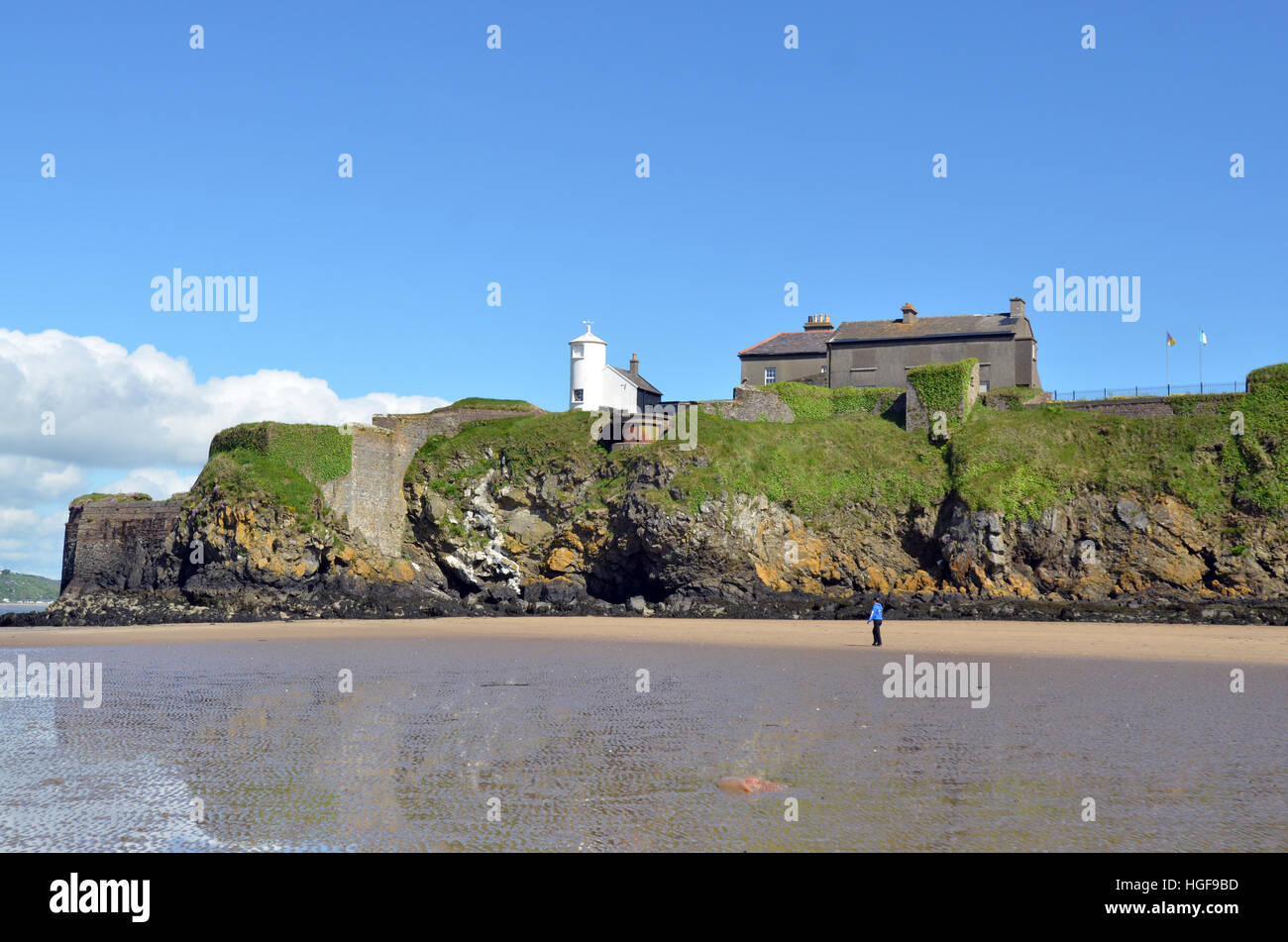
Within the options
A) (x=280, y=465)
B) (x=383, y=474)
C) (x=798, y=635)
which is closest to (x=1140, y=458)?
(x=798, y=635)

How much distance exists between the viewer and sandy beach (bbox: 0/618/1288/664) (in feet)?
87.0

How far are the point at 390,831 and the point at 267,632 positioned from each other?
27.4m

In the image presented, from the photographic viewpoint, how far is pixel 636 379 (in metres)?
65.3

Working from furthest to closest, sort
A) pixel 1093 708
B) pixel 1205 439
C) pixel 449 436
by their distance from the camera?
pixel 449 436 < pixel 1205 439 < pixel 1093 708

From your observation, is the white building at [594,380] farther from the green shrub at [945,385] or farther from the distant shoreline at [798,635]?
the distant shoreline at [798,635]

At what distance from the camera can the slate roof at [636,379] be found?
6400 cm

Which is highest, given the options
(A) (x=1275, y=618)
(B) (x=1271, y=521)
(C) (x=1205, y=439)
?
(C) (x=1205, y=439)

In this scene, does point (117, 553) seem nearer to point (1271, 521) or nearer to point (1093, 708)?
point (1093, 708)

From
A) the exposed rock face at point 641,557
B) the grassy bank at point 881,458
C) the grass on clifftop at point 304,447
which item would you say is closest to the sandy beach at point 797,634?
the exposed rock face at point 641,557

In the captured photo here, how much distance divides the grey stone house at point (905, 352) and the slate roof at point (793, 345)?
7 cm

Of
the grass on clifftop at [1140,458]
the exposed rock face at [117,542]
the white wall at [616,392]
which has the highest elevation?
the white wall at [616,392]

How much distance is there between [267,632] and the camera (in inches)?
1330

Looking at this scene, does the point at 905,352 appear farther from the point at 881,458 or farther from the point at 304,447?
the point at 304,447

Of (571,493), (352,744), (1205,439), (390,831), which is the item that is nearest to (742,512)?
(571,493)
